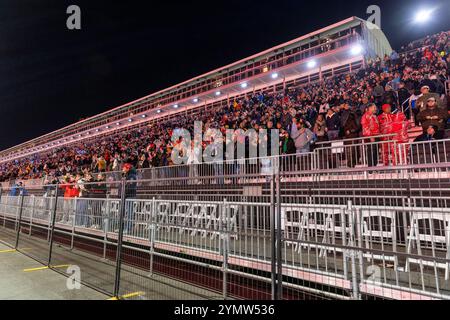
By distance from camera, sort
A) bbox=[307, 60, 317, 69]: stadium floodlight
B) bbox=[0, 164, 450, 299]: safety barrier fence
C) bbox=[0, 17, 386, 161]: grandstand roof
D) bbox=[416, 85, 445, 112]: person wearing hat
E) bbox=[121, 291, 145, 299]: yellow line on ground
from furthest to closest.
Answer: bbox=[0, 17, 386, 161]: grandstand roof < bbox=[307, 60, 317, 69]: stadium floodlight < bbox=[416, 85, 445, 112]: person wearing hat < bbox=[121, 291, 145, 299]: yellow line on ground < bbox=[0, 164, 450, 299]: safety barrier fence

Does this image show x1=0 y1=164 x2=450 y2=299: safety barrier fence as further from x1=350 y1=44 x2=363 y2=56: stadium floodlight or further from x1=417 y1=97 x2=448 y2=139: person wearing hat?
x1=350 y1=44 x2=363 y2=56: stadium floodlight

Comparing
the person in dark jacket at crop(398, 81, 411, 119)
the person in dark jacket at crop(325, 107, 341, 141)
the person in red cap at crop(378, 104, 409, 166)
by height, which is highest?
the person in dark jacket at crop(398, 81, 411, 119)

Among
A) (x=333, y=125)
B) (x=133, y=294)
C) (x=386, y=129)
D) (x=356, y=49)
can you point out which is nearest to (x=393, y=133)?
(x=386, y=129)

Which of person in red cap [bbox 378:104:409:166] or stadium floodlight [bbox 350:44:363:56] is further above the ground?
stadium floodlight [bbox 350:44:363:56]

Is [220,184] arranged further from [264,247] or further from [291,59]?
[291,59]

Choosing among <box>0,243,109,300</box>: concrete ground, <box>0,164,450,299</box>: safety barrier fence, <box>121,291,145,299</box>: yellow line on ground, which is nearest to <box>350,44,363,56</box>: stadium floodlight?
<box>0,164,450,299</box>: safety barrier fence

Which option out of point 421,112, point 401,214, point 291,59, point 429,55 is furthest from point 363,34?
point 401,214

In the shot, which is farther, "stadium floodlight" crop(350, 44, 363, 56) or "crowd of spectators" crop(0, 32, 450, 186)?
"stadium floodlight" crop(350, 44, 363, 56)

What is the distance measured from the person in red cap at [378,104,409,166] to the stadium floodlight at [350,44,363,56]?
17941 millimetres

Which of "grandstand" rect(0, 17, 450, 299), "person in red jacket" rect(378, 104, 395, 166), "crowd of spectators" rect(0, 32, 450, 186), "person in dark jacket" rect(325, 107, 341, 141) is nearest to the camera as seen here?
"grandstand" rect(0, 17, 450, 299)

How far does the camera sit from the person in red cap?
257 inches

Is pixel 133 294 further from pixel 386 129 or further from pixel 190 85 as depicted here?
pixel 190 85

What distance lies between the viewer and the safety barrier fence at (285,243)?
3195mm
